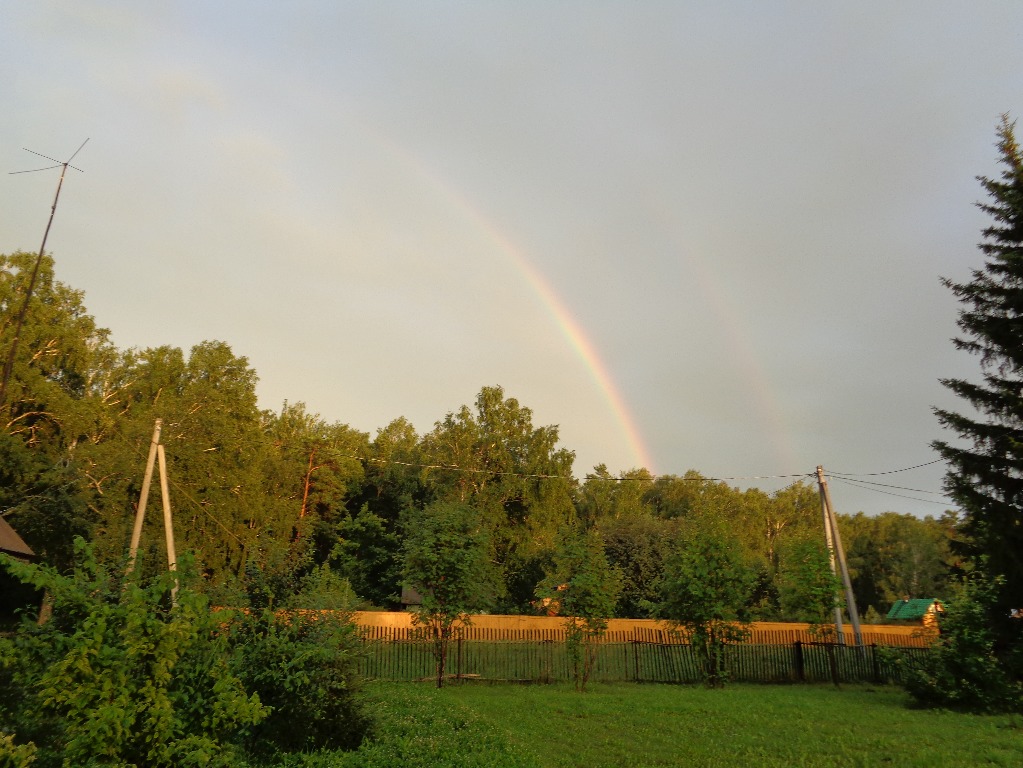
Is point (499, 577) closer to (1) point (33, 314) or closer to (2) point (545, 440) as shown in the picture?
(2) point (545, 440)

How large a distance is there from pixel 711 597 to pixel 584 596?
398 cm

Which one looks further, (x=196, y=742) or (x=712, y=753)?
(x=712, y=753)

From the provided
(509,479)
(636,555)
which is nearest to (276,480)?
(509,479)

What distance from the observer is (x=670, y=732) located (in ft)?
42.2

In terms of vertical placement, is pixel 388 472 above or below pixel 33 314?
below

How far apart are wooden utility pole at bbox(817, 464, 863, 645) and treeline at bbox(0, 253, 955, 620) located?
0.82 metres

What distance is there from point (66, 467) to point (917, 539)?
68.9 m

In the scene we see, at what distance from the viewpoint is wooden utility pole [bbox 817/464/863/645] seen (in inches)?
1008

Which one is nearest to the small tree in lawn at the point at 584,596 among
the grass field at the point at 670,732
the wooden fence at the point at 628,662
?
the wooden fence at the point at 628,662

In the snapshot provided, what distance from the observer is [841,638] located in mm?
25672

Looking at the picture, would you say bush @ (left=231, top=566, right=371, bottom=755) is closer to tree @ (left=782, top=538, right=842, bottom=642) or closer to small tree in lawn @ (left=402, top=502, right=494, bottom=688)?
small tree in lawn @ (left=402, top=502, right=494, bottom=688)

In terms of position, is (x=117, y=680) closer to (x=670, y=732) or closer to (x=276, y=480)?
(x=670, y=732)

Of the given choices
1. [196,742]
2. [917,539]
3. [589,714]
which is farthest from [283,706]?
[917,539]

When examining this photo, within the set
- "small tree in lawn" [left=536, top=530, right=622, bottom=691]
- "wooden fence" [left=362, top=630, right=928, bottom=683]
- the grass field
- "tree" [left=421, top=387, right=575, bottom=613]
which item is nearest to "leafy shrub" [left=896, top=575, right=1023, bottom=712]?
the grass field
